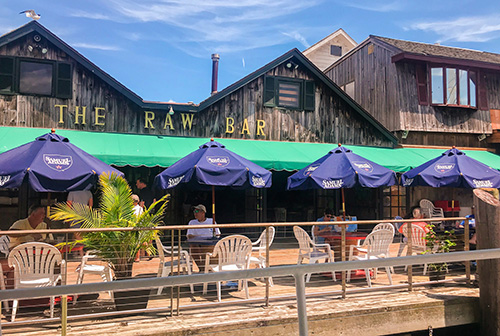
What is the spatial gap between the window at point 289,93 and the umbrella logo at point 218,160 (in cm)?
643

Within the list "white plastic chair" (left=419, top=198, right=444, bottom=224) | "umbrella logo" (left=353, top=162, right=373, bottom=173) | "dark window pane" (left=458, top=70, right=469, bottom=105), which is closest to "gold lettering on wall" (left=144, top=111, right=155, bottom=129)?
"umbrella logo" (left=353, top=162, right=373, bottom=173)

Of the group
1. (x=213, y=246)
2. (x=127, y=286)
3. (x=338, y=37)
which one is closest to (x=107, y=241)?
(x=213, y=246)

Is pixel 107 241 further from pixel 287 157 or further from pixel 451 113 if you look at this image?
pixel 451 113

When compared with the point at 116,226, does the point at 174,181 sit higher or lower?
higher

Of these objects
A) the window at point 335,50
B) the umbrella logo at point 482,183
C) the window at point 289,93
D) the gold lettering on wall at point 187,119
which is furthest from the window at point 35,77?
the window at point 335,50

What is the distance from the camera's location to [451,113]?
54.7 feet

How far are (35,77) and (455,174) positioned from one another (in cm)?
1125

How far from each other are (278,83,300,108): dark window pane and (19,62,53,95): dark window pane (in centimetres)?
717

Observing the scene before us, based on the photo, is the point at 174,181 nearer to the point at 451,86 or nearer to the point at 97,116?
the point at 97,116

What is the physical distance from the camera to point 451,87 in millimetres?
16562

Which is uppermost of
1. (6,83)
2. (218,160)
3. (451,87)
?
(451,87)

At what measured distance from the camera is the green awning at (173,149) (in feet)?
35.1

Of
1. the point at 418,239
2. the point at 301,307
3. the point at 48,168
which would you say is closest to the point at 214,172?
the point at 48,168

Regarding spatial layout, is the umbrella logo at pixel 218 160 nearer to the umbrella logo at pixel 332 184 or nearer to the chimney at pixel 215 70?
the umbrella logo at pixel 332 184
